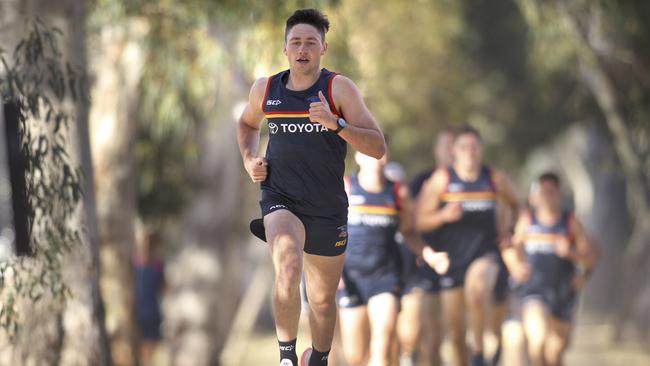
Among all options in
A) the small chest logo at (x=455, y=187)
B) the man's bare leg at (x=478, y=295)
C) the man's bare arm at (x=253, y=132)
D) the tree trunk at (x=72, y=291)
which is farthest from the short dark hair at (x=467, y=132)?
the man's bare arm at (x=253, y=132)

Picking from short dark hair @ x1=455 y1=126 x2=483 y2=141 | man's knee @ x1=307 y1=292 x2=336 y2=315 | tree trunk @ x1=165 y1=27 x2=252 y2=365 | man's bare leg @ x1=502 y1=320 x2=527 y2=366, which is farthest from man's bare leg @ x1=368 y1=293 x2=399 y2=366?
tree trunk @ x1=165 y1=27 x2=252 y2=365

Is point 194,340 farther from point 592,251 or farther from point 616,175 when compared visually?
point 616,175

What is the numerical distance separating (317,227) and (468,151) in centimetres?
519

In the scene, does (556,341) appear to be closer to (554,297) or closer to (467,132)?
(554,297)

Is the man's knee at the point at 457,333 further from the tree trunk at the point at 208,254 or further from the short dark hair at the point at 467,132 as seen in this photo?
the tree trunk at the point at 208,254

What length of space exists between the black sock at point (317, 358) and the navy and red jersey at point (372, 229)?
2939 mm

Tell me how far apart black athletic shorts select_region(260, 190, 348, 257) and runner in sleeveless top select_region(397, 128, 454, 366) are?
14.0 ft

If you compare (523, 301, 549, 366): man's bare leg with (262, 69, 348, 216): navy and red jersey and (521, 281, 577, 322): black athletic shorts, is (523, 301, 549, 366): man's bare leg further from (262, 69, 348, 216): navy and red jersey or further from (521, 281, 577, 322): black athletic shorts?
(262, 69, 348, 216): navy and red jersey

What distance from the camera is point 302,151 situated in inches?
329

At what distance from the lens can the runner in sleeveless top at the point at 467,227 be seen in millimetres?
13555

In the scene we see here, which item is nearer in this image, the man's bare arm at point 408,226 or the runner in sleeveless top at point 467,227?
the man's bare arm at point 408,226

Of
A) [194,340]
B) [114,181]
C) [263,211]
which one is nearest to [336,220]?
[263,211]

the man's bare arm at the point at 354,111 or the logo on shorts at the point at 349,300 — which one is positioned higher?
the man's bare arm at the point at 354,111

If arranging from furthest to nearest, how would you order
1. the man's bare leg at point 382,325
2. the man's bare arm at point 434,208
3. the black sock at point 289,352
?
the man's bare arm at point 434,208, the man's bare leg at point 382,325, the black sock at point 289,352
